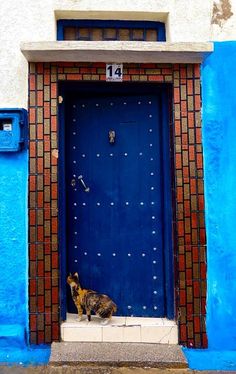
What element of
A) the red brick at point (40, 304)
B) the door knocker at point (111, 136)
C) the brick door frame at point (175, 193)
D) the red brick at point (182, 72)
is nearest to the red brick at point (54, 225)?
the brick door frame at point (175, 193)

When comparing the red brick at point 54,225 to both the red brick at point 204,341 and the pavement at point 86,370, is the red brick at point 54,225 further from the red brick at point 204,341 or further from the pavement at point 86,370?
the red brick at point 204,341

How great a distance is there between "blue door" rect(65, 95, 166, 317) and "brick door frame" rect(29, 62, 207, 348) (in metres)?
0.29

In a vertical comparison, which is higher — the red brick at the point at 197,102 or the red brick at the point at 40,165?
the red brick at the point at 197,102

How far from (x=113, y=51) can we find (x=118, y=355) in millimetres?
2763

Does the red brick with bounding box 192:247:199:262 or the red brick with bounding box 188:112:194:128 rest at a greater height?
the red brick with bounding box 188:112:194:128

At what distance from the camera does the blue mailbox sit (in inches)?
154

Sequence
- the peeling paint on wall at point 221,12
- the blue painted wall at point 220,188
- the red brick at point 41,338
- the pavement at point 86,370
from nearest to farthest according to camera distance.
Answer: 1. the pavement at point 86,370
2. the red brick at point 41,338
3. the blue painted wall at point 220,188
4. the peeling paint on wall at point 221,12

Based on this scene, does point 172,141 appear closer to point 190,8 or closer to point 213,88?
point 213,88

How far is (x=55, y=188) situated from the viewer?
3941 mm

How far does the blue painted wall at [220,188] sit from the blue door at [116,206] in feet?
1.66

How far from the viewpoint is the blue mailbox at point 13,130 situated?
3.91 m

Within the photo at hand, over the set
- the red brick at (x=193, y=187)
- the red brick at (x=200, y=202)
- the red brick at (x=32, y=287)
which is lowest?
the red brick at (x=32, y=287)

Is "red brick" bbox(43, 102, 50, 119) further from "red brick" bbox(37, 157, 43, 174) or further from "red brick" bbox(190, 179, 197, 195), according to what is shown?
"red brick" bbox(190, 179, 197, 195)

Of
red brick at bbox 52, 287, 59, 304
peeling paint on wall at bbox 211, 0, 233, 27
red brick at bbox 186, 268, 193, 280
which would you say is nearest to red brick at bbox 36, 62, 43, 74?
peeling paint on wall at bbox 211, 0, 233, 27
